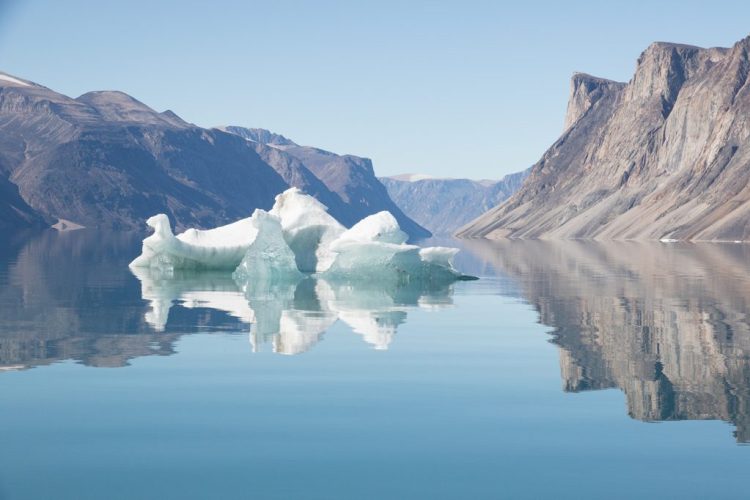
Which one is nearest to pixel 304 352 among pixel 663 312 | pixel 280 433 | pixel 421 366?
pixel 421 366

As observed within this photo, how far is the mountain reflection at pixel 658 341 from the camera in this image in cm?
1878

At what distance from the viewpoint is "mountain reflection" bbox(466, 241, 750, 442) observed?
61.6 ft

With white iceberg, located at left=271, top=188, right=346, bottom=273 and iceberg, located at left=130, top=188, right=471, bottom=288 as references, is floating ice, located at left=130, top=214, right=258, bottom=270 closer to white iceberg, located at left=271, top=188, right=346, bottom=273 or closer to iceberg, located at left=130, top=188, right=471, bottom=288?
iceberg, located at left=130, top=188, right=471, bottom=288

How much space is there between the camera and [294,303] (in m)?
38.5

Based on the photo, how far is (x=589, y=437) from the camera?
1605 cm

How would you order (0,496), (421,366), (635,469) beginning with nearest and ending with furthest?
(0,496) → (635,469) → (421,366)

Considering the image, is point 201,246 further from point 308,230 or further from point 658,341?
point 658,341

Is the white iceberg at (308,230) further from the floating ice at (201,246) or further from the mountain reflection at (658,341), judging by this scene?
the mountain reflection at (658,341)

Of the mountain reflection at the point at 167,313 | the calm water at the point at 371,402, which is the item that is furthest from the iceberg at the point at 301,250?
the calm water at the point at 371,402

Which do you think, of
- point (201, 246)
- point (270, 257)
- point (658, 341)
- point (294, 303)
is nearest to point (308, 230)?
point (201, 246)

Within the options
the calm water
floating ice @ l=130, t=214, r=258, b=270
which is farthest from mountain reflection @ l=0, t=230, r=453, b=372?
floating ice @ l=130, t=214, r=258, b=270

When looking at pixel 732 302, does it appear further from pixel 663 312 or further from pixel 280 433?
pixel 280 433

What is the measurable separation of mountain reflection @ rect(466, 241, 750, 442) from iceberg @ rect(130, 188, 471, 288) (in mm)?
5579

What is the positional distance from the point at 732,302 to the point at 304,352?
808 inches
